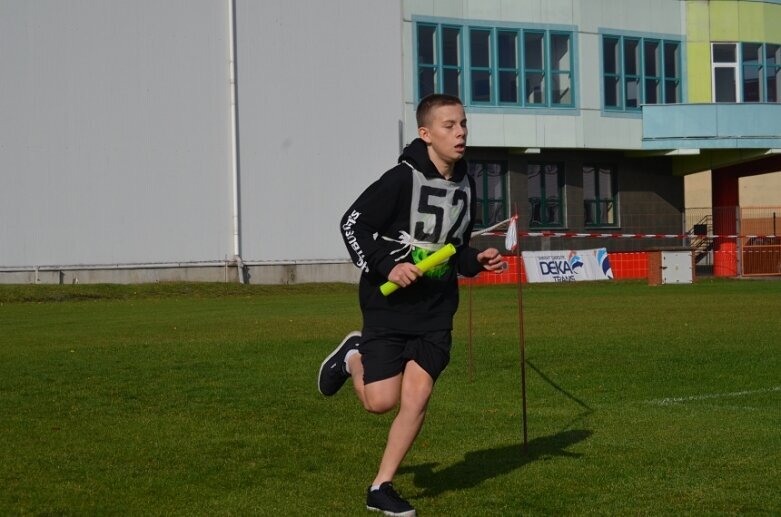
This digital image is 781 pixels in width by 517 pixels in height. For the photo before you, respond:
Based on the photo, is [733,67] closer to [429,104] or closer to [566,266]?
[566,266]

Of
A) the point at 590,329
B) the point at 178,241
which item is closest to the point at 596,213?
the point at 178,241

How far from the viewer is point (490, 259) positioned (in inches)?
272

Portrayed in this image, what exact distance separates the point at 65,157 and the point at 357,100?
10020mm

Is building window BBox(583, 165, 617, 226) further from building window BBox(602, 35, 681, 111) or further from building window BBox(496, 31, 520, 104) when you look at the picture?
building window BBox(496, 31, 520, 104)

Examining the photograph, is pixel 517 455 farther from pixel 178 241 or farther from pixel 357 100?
pixel 357 100

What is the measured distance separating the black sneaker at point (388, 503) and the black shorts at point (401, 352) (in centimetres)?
63

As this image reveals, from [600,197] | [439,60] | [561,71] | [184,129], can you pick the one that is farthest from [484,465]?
[600,197]

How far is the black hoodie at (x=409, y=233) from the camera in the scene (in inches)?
265

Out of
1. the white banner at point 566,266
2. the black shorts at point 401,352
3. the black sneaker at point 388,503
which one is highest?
the white banner at point 566,266

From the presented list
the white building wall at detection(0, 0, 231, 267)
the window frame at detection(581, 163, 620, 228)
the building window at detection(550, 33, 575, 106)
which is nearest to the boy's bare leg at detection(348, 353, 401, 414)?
the white building wall at detection(0, 0, 231, 267)

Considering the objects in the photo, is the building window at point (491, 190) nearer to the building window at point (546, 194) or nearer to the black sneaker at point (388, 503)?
the building window at point (546, 194)

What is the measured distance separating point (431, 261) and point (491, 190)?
38.1 metres

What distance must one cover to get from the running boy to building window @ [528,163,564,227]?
3818 cm

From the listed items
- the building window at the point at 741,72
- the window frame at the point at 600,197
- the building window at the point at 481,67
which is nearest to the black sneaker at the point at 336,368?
the building window at the point at 481,67
